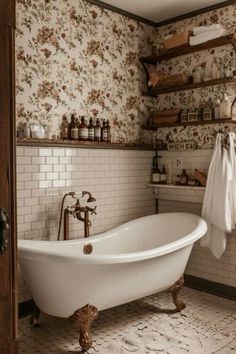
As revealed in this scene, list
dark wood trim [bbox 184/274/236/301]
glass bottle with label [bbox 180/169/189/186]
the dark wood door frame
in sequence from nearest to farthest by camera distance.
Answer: the dark wood door frame < dark wood trim [bbox 184/274/236/301] < glass bottle with label [bbox 180/169/189/186]

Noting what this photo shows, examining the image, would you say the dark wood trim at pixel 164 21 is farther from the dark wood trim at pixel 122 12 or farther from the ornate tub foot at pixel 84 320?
the ornate tub foot at pixel 84 320

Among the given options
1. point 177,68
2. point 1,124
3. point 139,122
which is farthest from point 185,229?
point 1,124

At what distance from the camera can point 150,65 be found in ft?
13.3

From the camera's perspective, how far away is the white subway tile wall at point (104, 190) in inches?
118

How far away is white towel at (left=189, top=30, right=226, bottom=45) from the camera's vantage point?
10.8 feet

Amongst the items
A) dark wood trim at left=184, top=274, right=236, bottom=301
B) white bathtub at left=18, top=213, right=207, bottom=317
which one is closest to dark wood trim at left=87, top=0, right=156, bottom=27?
white bathtub at left=18, top=213, right=207, bottom=317

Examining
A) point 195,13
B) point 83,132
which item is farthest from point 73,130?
point 195,13

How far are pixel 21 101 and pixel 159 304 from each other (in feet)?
7.03

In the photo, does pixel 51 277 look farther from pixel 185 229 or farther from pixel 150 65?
pixel 150 65

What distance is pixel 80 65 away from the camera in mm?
3373

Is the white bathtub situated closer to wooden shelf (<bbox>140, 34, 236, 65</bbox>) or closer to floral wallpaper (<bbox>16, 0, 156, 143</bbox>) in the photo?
floral wallpaper (<bbox>16, 0, 156, 143</bbox>)

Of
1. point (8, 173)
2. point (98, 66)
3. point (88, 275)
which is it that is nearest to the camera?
point (8, 173)

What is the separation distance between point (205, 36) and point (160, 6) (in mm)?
577

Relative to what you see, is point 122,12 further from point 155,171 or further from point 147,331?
point 147,331
